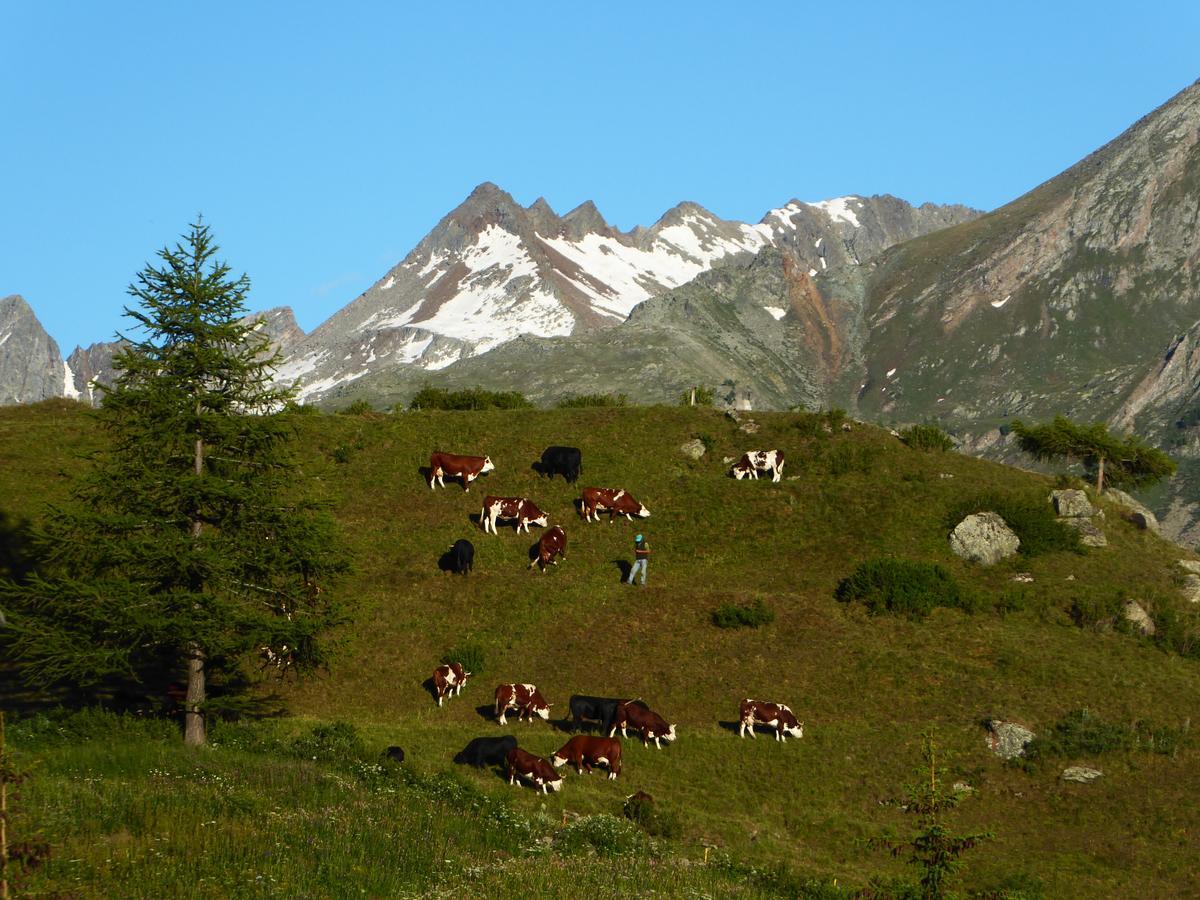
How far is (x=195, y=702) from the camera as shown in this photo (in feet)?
94.2

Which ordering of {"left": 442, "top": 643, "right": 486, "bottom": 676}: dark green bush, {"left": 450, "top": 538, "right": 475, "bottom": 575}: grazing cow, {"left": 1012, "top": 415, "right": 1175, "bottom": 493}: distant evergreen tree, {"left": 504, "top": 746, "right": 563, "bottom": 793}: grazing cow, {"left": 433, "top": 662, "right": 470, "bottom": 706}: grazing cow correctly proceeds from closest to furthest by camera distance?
{"left": 504, "top": 746, "right": 563, "bottom": 793}: grazing cow, {"left": 433, "top": 662, "right": 470, "bottom": 706}: grazing cow, {"left": 442, "top": 643, "right": 486, "bottom": 676}: dark green bush, {"left": 450, "top": 538, "right": 475, "bottom": 575}: grazing cow, {"left": 1012, "top": 415, "right": 1175, "bottom": 493}: distant evergreen tree

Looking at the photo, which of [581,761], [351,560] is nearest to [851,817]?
[581,761]

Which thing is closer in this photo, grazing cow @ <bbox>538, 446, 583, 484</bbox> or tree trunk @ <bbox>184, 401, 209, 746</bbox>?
tree trunk @ <bbox>184, 401, 209, 746</bbox>

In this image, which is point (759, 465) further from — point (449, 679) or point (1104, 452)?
point (449, 679)

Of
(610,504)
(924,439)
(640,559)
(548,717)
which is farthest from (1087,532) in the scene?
(548,717)

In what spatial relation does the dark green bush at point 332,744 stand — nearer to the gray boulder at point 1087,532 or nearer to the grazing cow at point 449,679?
the grazing cow at point 449,679

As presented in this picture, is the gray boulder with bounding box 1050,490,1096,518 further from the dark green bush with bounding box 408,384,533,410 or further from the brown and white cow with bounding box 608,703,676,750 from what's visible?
the dark green bush with bounding box 408,384,533,410

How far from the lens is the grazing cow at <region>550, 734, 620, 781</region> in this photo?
3159cm

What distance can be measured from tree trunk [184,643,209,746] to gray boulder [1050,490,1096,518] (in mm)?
37676

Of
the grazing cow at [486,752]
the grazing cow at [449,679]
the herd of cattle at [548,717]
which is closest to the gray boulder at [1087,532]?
the herd of cattle at [548,717]

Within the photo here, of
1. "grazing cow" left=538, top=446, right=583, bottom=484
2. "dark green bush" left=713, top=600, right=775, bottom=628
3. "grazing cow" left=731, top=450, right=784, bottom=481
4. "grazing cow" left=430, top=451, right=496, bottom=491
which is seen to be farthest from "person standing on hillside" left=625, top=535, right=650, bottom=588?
"grazing cow" left=731, top=450, right=784, bottom=481

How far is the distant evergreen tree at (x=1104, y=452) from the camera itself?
59500 mm

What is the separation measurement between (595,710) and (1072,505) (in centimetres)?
2724

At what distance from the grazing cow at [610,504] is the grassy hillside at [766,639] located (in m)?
0.76
